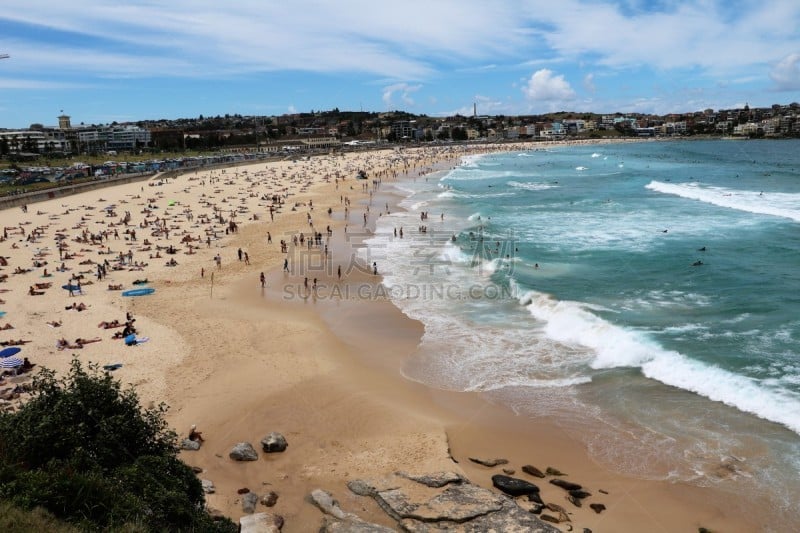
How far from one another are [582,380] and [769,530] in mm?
5944

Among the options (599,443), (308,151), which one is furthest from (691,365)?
(308,151)

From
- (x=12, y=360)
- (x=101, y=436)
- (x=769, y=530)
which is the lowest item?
(x=769, y=530)

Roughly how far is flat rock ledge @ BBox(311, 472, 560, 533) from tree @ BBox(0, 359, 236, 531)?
1964 millimetres

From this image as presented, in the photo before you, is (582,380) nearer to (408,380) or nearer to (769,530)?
(408,380)

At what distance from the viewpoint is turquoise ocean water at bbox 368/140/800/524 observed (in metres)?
12.2

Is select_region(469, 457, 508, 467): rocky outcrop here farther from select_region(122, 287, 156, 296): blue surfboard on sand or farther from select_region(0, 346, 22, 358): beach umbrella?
select_region(122, 287, 156, 296): blue surfboard on sand

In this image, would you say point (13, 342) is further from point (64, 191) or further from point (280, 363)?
point (64, 191)

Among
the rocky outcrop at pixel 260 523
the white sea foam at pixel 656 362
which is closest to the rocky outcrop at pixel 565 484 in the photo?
the rocky outcrop at pixel 260 523

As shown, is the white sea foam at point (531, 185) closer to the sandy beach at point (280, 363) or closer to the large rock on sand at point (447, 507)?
the sandy beach at point (280, 363)

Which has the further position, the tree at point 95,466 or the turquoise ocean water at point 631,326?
the turquoise ocean water at point 631,326

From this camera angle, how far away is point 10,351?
16.1 m

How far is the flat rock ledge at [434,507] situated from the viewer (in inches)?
354

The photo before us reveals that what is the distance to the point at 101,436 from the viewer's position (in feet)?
27.5

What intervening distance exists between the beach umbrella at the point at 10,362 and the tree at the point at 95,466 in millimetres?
7671
